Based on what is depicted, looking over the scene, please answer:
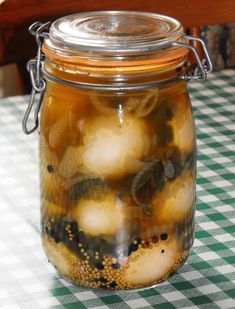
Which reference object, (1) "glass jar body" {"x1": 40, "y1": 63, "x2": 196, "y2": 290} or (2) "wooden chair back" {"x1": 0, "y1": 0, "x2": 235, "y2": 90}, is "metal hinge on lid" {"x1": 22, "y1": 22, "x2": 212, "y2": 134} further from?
(2) "wooden chair back" {"x1": 0, "y1": 0, "x2": 235, "y2": 90}

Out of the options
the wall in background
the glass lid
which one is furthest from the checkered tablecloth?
the wall in background

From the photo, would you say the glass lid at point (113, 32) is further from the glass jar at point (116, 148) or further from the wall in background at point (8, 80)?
the wall in background at point (8, 80)

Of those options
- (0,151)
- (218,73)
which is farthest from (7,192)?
(218,73)

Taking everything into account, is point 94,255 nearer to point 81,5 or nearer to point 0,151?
point 0,151

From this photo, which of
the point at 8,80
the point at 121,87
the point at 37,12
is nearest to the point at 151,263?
the point at 121,87

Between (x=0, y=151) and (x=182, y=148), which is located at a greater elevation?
(x=182, y=148)

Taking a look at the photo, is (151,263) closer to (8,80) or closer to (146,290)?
(146,290)
